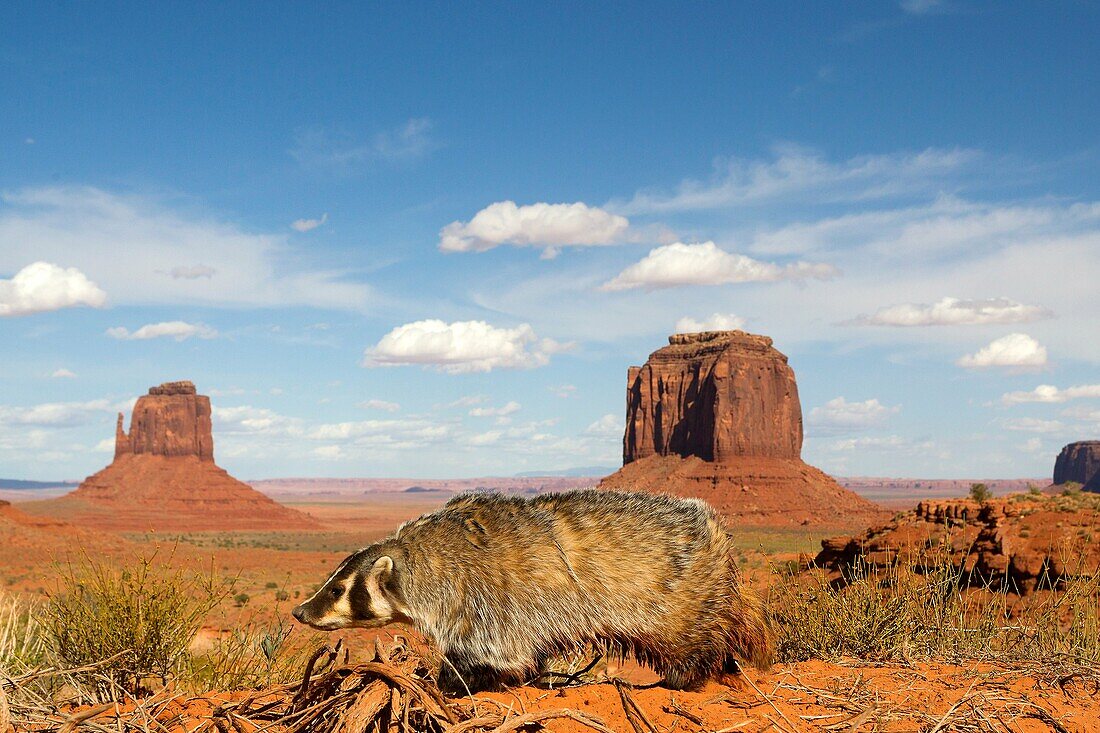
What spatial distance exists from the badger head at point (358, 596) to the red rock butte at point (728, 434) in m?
103

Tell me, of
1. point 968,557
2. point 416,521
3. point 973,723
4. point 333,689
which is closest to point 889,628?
point 973,723

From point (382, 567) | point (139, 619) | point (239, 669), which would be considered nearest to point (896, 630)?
point (382, 567)

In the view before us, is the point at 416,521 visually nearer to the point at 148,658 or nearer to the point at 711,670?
the point at 711,670

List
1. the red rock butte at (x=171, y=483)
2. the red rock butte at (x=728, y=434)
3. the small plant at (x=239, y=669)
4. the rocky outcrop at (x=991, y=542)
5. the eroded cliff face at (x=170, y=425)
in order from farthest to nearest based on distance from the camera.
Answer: the eroded cliff face at (x=170, y=425)
the red rock butte at (x=171, y=483)
the red rock butte at (x=728, y=434)
the rocky outcrop at (x=991, y=542)
the small plant at (x=239, y=669)

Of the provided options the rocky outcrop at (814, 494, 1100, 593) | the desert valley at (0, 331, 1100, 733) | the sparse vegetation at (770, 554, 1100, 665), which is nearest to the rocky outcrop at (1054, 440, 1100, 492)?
the desert valley at (0, 331, 1100, 733)

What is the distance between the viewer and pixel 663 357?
142m

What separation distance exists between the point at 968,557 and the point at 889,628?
1226cm

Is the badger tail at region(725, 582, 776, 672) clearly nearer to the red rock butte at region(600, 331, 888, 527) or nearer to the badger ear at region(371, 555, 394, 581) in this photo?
the badger ear at region(371, 555, 394, 581)

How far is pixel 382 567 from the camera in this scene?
6.05 metres

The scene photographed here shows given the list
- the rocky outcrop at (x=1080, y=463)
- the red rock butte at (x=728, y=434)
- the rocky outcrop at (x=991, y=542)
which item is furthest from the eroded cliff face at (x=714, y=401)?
the rocky outcrop at (x=991, y=542)

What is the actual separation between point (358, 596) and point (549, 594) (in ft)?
A: 4.48

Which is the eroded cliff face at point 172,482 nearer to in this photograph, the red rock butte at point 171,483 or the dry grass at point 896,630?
the red rock butte at point 171,483

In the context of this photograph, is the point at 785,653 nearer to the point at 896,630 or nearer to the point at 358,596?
the point at 896,630

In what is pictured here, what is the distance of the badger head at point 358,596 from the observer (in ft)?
19.8
